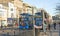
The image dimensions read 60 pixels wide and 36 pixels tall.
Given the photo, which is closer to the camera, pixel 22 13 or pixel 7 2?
pixel 22 13

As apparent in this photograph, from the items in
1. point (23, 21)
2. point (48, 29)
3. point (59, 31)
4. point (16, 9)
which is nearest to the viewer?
point (59, 31)

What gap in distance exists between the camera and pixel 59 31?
6.26 meters

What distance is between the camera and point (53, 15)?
745 centimetres

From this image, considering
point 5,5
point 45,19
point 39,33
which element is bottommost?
point 39,33

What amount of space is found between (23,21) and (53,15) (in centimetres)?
122

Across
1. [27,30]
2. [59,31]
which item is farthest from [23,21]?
[59,31]

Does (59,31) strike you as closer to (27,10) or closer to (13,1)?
(27,10)

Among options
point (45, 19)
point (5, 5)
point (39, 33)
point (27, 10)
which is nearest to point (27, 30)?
point (39, 33)

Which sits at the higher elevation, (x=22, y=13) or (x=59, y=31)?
(x=22, y=13)

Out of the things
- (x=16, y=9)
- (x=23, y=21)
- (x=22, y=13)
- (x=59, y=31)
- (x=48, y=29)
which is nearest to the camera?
(x=59, y=31)

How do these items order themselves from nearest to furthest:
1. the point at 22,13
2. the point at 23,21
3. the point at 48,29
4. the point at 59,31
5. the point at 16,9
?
the point at 59,31
the point at 48,29
the point at 23,21
the point at 22,13
the point at 16,9

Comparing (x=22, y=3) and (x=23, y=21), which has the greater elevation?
(x=22, y=3)

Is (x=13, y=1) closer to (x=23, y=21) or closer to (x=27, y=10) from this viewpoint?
(x=27, y=10)

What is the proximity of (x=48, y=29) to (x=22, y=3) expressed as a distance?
2256 mm
